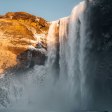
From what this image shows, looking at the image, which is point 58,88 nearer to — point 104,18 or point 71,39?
point 71,39

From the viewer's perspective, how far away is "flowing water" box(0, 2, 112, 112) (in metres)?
31.3

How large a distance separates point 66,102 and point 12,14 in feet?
51.8

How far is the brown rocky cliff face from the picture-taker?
124ft

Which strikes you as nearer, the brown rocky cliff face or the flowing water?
the flowing water

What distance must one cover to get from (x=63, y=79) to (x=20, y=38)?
7921 mm

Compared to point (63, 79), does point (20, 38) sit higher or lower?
higher

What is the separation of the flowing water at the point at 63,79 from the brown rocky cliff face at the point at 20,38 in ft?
4.26

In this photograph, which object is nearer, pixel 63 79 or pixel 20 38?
pixel 63 79

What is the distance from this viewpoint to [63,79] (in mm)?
36625

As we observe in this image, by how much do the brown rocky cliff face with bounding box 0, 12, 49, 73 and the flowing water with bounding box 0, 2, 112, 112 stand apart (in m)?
1.30

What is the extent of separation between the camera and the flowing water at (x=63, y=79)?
31312 millimetres

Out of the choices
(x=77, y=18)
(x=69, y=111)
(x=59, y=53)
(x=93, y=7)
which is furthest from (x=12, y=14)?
(x=69, y=111)

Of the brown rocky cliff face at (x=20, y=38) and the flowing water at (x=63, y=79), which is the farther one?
the brown rocky cliff face at (x=20, y=38)

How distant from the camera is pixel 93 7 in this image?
103ft
